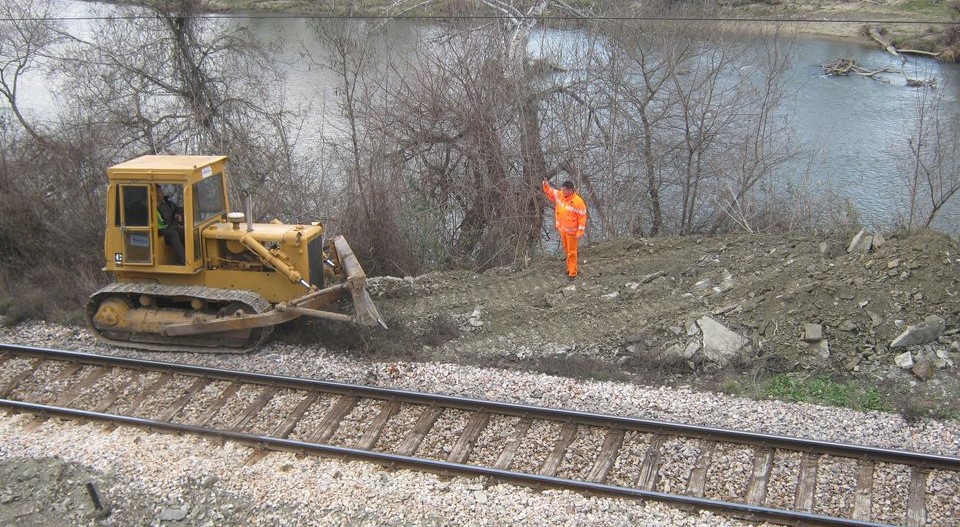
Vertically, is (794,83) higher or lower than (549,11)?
lower

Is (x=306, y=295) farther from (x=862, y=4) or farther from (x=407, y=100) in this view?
(x=862, y=4)

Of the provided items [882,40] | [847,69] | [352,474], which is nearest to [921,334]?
[352,474]

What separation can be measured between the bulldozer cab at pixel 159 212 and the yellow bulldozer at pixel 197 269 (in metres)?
0.01

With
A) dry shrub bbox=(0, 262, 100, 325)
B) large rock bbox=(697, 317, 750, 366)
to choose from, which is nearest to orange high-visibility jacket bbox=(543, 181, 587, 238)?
large rock bbox=(697, 317, 750, 366)

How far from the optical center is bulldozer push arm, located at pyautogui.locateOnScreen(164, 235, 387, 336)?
10188mm

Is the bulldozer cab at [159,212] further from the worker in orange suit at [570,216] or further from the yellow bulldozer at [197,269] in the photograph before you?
the worker in orange suit at [570,216]

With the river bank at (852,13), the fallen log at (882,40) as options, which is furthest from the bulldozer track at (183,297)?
the fallen log at (882,40)

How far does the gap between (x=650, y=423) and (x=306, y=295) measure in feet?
15.0

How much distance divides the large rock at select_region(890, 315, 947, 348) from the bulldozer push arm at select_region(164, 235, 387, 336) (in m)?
6.05

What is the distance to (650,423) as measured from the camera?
8.34 metres

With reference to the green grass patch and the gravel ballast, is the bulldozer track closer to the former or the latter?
the gravel ballast

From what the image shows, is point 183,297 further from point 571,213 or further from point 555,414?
point 571,213

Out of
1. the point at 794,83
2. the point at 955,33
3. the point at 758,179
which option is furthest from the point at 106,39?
the point at 955,33

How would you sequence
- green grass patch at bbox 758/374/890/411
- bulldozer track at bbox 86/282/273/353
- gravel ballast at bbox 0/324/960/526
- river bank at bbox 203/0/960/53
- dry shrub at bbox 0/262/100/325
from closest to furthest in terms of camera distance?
gravel ballast at bbox 0/324/960/526 → green grass patch at bbox 758/374/890/411 → bulldozer track at bbox 86/282/273/353 → dry shrub at bbox 0/262/100/325 → river bank at bbox 203/0/960/53
